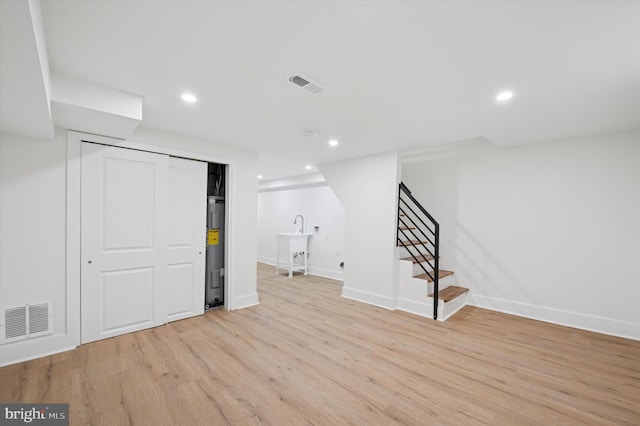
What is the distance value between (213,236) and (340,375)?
2.71m

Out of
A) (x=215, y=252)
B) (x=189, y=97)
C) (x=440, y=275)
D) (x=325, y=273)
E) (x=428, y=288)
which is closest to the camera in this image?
(x=189, y=97)

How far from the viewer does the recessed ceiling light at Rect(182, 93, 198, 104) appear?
2.43 metres

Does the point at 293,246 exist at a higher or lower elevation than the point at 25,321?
higher

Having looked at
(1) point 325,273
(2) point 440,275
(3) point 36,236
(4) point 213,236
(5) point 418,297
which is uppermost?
(3) point 36,236

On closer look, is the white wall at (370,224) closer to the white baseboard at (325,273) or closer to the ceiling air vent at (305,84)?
the white baseboard at (325,273)

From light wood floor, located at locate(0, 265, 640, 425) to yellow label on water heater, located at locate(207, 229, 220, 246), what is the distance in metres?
1.12

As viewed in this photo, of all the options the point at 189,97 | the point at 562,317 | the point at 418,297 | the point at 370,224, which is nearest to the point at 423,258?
the point at 418,297

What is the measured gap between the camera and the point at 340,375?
236cm

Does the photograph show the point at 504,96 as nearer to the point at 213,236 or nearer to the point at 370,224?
the point at 370,224

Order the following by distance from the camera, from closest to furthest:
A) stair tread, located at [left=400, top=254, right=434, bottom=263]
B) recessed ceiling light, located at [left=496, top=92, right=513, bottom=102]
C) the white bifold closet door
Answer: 1. recessed ceiling light, located at [left=496, top=92, right=513, bottom=102]
2. the white bifold closet door
3. stair tread, located at [left=400, top=254, right=434, bottom=263]

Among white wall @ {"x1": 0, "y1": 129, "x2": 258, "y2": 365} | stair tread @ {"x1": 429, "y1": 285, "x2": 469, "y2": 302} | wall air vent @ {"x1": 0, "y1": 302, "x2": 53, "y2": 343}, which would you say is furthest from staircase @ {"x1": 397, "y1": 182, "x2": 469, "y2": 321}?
wall air vent @ {"x1": 0, "y1": 302, "x2": 53, "y2": 343}

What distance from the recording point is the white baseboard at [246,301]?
4.08 metres

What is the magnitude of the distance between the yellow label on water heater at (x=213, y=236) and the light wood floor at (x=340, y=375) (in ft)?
3.66

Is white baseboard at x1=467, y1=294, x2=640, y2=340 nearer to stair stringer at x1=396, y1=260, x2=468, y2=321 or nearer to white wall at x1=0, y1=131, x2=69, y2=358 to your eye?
stair stringer at x1=396, y1=260, x2=468, y2=321
